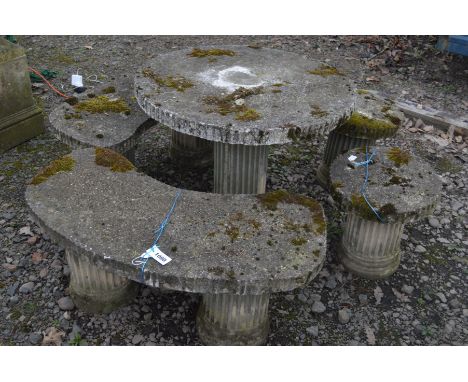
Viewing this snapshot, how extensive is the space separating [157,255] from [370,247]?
6.98 feet

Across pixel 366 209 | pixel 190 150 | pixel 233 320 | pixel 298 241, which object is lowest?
Result: pixel 233 320

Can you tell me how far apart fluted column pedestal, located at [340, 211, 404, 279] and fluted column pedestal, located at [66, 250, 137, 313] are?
2.00 m

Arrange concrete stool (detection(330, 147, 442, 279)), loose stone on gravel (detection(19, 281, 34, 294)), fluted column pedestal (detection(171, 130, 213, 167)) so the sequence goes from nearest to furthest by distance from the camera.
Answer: concrete stool (detection(330, 147, 442, 279)), loose stone on gravel (detection(19, 281, 34, 294)), fluted column pedestal (detection(171, 130, 213, 167))

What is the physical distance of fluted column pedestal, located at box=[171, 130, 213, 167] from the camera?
564 centimetres

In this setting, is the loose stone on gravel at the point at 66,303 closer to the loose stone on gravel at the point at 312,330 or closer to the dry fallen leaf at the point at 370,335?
the loose stone on gravel at the point at 312,330

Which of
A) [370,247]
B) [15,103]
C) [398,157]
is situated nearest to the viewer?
[370,247]

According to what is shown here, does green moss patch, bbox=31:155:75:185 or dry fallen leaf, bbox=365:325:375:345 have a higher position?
green moss patch, bbox=31:155:75:185

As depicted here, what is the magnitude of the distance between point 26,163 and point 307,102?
3.42 meters

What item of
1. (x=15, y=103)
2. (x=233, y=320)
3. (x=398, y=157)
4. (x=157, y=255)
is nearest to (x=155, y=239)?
(x=157, y=255)

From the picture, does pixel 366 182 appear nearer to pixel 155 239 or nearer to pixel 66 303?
pixel 155 239

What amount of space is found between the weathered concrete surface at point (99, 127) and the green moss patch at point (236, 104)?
2.94 ft

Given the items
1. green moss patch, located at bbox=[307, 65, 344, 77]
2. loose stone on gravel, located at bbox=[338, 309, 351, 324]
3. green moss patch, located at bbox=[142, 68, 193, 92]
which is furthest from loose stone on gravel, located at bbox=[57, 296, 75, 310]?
green moss patch, located at bbox=[307, 65, 344, 77]

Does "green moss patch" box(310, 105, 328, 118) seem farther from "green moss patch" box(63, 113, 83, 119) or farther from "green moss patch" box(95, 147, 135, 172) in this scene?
"green moss patch" box(63, 113, 83, 119)

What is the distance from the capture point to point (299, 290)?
4.25m
